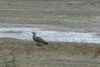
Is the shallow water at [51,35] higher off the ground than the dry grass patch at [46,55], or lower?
lower

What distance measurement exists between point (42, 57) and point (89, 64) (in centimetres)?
226

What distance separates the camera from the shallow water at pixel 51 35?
24.4 meters

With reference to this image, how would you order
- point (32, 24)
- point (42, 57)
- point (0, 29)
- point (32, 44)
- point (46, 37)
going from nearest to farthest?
point (42, 57) < point (32, 44) < point (46, 37) < point (0, 29) < point (32, 24)

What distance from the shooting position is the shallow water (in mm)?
24422

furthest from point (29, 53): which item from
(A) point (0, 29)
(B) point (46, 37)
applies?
(A) point (0, 29)

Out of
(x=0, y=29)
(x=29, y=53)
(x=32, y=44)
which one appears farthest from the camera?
(x=0, y=29)

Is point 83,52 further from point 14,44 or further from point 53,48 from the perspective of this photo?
point 14,44

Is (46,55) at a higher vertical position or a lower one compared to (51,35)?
higher

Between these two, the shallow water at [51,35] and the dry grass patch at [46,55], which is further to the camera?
the shallow water at [51,35]

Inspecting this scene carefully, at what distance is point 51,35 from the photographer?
26109mm

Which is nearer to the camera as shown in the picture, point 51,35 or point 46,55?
point 46,55

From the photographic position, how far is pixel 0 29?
94.1ft

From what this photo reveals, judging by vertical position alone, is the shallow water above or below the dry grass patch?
below

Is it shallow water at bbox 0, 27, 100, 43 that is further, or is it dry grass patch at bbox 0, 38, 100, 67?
shallow water at bbox 0, 27, 100, 43
